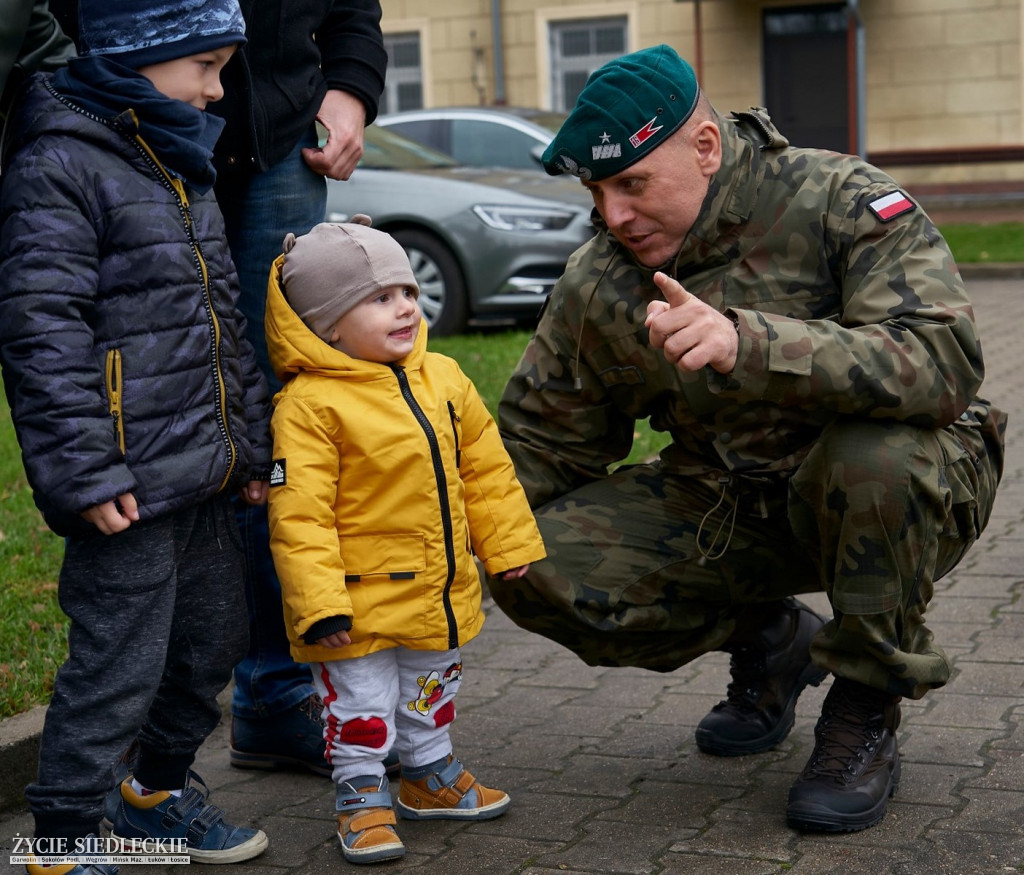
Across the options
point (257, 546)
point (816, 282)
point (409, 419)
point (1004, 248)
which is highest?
point (816, 282)

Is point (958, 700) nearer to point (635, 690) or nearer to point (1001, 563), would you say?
point (635, 690)

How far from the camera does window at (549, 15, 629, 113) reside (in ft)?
75.9

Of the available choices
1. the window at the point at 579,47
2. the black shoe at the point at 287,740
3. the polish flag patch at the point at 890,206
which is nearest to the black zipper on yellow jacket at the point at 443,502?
the black shoe at the point at 287,740

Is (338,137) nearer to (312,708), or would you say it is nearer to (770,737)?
(312,708)

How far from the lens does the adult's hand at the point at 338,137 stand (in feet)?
11.4

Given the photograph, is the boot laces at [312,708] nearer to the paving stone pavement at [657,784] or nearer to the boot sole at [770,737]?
the paving stone pavement at [657,784]

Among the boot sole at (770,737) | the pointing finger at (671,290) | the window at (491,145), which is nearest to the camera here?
the pointing finger at (671,290)

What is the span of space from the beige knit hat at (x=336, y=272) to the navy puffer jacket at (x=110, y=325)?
0.17 metres

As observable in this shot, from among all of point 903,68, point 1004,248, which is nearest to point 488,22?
point 903,68

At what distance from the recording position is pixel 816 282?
3.20 meters

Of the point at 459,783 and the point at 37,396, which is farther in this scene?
the point at 459,783

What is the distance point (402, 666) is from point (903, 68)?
19909 mm

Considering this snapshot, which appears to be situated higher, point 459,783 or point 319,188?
point 319,188

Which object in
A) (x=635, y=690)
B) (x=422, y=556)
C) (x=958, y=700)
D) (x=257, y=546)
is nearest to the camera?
(x=422, y=556)
